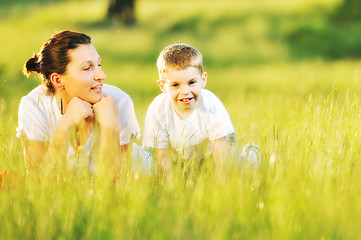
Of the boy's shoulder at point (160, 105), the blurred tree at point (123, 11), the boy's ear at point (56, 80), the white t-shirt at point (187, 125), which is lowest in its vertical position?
the white t-shirt at point (187, 125)

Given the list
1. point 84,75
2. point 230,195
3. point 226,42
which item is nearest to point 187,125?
point 84,75

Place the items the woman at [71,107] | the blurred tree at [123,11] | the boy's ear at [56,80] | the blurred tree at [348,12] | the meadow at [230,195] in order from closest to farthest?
the meadow at [230,195] → the woman at [71,107] → the boy's ear at [56,80] → the blurred tree at [348,12] → the blurred tree at [123,11]

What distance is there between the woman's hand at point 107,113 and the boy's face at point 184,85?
1.25 ft

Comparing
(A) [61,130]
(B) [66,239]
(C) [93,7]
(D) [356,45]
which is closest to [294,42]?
(D) [356,45]

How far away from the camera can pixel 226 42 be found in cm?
1285

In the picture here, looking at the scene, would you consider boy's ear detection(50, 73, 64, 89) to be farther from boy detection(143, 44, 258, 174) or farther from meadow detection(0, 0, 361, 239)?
boy detection(143, 44, 258, 174)

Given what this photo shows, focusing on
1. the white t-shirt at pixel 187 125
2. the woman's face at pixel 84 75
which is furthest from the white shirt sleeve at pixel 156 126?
the woman's face at pixel 84 75

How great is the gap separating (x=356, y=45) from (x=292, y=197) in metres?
11.1

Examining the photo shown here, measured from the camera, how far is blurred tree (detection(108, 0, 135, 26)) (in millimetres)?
14875

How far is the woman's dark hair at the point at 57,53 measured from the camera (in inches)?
145

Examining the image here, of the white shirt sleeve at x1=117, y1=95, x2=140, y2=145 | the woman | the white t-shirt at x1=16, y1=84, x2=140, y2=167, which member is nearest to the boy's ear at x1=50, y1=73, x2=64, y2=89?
the woman

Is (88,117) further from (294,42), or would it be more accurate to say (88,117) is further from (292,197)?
(294,42)

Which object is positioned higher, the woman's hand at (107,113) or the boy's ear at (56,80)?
the boy's ear at (56,80)

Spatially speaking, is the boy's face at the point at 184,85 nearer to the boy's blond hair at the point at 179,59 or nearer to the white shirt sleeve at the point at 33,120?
the boy's blond hair at the point at 179,59
